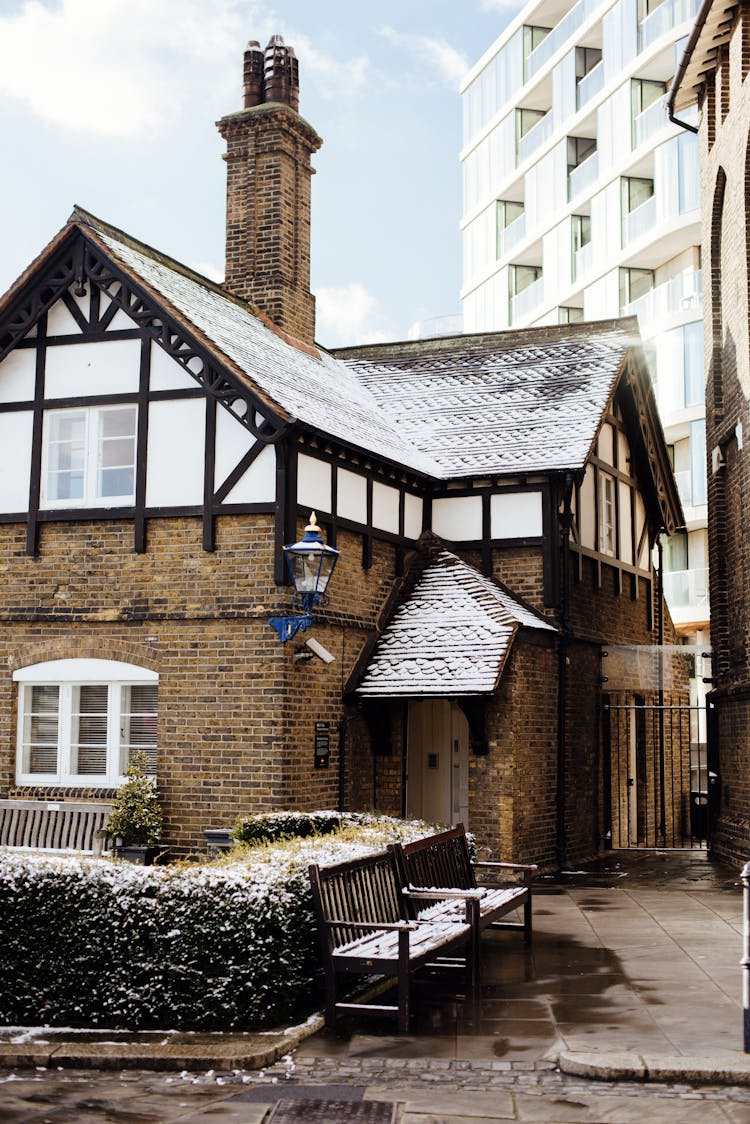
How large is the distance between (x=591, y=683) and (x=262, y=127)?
959 centimetres

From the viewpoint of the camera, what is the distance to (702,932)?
11.8 metres

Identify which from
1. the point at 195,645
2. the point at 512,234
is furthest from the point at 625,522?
the point at 512,234

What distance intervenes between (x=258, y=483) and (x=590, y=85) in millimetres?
29976

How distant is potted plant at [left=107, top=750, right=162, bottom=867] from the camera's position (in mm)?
13906

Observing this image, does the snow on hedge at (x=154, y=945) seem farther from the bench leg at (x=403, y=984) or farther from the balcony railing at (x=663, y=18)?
the balcony railing at (x=663, y=18)

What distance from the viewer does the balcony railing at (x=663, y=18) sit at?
34.9 metres

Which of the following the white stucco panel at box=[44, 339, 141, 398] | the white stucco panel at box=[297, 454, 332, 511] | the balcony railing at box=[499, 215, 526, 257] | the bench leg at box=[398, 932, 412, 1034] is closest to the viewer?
the bench leg at box=[398, 932, 412, 1034]

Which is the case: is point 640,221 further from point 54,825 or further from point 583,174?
point 54,825

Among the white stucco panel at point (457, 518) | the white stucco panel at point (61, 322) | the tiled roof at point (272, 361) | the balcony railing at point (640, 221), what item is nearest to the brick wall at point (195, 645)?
the tiled roof at point (272, 361)

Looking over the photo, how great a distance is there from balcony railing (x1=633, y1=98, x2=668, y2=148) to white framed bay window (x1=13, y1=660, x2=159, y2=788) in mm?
26886

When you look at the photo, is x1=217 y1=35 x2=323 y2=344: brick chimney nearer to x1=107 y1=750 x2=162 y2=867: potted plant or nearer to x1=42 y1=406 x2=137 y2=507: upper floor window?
x1=42 y1=406 x2=137 y2=507: upper floor window

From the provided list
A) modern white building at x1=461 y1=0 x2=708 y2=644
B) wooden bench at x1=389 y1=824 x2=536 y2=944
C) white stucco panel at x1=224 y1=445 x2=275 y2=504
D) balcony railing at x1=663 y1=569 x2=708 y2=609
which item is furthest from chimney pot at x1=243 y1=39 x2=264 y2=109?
balcony railing at x1=663 y1=569 x2=708 y2=609

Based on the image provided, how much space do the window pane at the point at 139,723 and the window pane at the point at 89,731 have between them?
243 millimetres

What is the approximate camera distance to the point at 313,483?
48.3 ft
